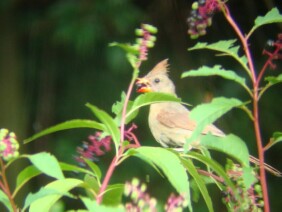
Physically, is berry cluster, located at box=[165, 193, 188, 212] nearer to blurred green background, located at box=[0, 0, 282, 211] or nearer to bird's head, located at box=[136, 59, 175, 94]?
bird's head, located at box=[136, 59, 175, 94]

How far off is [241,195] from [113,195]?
0.20m

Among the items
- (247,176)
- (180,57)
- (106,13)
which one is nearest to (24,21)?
(106,13)

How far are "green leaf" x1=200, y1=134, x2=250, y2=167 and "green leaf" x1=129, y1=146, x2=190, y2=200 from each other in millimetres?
74

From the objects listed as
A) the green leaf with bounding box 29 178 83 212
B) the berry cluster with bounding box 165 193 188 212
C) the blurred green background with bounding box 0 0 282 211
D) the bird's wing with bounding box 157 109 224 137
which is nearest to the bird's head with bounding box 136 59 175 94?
the bird's wing with bounding box 157 109 224 137

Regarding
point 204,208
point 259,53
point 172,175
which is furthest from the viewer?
point 259,53

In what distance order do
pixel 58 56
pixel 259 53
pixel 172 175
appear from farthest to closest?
pixel 58 56
pixel 259 53
pixel 172 175

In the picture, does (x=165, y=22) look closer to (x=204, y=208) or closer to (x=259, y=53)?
(x=259, y=53)

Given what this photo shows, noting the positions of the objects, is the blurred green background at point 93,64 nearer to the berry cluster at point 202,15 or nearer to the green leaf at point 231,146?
the berry cluster at point 202,15

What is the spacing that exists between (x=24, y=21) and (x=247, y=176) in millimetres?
4672

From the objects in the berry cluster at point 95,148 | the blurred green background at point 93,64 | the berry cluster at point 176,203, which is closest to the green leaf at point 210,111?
the berry cluster at point 95,148

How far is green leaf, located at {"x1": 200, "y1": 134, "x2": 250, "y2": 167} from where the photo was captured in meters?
1.24

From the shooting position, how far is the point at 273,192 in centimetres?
514

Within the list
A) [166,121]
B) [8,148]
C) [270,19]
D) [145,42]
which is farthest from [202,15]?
[166,121]

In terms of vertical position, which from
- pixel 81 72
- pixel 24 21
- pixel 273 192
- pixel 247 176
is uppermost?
pixel 247 176
